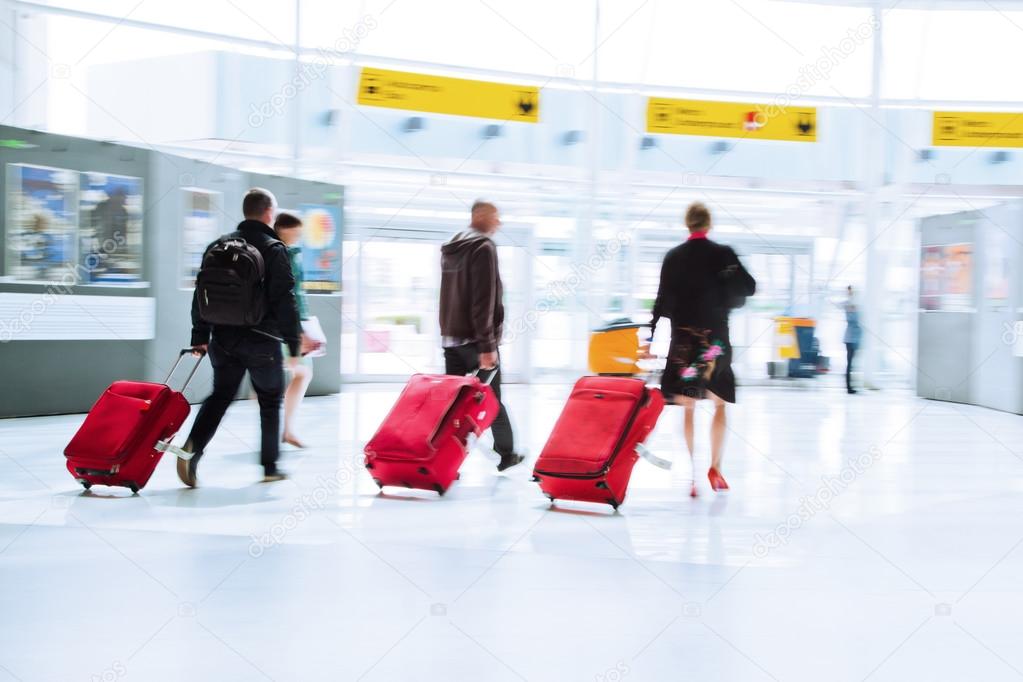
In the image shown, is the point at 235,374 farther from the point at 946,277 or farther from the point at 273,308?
the point at 946,277

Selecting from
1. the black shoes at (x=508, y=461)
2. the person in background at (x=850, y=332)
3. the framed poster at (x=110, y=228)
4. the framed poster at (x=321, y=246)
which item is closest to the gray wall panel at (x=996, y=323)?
the person in background at (x=850, y=332)

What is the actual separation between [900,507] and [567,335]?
7.85 m

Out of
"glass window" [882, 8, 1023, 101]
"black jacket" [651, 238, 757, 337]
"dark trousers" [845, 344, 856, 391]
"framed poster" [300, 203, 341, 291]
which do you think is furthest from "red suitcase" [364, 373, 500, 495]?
"glass window" [882, 8, 1023, 101]

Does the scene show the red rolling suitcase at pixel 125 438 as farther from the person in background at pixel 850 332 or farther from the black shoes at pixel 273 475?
the person in background at pixel 850 332

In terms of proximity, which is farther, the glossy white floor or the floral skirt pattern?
the floral skirt pattern

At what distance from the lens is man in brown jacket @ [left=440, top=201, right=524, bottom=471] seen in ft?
15.0

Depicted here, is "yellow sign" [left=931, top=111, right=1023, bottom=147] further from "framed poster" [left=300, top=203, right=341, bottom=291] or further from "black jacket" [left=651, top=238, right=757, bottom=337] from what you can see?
"black jacket" [left=651, top=238, right=757, bottom=337]

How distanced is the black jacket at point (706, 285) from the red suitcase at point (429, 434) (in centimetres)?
101

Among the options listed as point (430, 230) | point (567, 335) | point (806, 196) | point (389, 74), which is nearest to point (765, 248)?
point (806, 196)

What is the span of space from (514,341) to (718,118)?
379cm

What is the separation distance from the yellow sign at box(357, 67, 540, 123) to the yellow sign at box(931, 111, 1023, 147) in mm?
5145

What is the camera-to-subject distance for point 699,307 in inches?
172

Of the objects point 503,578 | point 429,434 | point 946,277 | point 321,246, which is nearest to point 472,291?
point 429,434

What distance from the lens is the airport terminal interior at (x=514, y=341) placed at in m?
2.64
